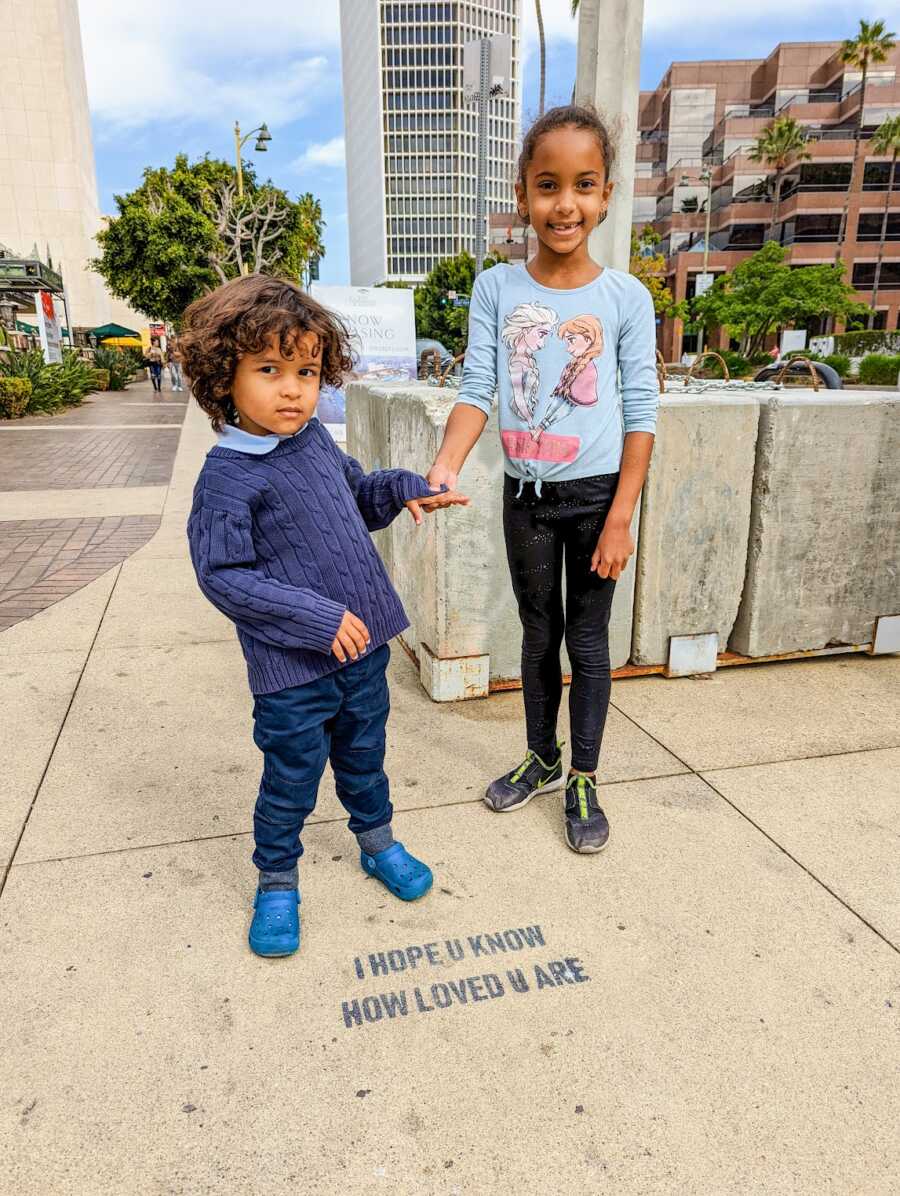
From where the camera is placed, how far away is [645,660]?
365 cm

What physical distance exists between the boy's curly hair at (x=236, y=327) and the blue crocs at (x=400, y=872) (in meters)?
1.21

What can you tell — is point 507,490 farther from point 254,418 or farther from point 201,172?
point 201,172

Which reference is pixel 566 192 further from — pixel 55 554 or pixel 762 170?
pixel 762 170

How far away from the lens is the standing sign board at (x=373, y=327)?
29.2 feet

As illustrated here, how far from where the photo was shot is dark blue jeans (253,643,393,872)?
1.92 metres

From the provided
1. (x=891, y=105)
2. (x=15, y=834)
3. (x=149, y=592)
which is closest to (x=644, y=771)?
(x=15, y=834)

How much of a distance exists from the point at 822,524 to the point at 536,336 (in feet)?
6.60

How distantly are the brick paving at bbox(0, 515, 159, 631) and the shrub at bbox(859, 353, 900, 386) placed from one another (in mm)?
28130

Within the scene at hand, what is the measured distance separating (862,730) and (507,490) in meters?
1.79

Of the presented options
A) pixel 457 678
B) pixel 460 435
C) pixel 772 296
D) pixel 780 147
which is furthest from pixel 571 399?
pixel 780 147

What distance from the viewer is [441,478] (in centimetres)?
211

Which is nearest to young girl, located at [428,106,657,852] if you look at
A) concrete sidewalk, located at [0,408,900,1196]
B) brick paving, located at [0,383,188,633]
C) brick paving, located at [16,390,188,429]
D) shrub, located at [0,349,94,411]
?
concrete sidewalk, located at [0,408,900,1196]

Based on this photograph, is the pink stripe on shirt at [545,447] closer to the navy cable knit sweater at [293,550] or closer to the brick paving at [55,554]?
the navy cable knit sweater at [293,550]

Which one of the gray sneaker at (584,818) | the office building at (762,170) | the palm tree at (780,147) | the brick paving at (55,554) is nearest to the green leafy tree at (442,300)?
the office building at (762,170)
